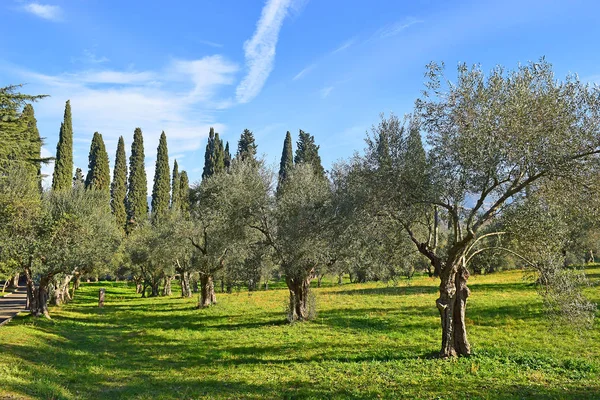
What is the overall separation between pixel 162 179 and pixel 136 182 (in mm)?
5132

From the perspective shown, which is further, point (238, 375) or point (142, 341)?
point (142, 341)

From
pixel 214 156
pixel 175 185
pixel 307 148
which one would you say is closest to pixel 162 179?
pixel 175 185

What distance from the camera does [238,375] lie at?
53.6ft

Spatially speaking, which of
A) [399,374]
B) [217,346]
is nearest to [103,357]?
[217,346]

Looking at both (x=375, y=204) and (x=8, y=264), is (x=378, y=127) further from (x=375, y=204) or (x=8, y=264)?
(x=8, y=264)

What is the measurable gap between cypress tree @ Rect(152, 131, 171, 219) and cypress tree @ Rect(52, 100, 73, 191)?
19090mm

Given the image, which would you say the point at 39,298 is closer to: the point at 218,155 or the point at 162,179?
the point at 162,179

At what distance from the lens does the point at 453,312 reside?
642 inches

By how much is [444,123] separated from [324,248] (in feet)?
38.2

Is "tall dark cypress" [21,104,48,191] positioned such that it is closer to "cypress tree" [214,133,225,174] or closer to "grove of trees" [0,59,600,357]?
"grove of trees" [0,59,600,357]

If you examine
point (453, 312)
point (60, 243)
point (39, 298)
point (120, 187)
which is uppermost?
point (120, 187)

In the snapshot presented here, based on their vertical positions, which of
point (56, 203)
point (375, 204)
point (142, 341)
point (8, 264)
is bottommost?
point (142, 341)

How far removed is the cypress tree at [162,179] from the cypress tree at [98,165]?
9239 mm

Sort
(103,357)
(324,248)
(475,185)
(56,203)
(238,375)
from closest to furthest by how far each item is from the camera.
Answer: (475,185), (238,375), (103,357), (324,248), (56,203)
